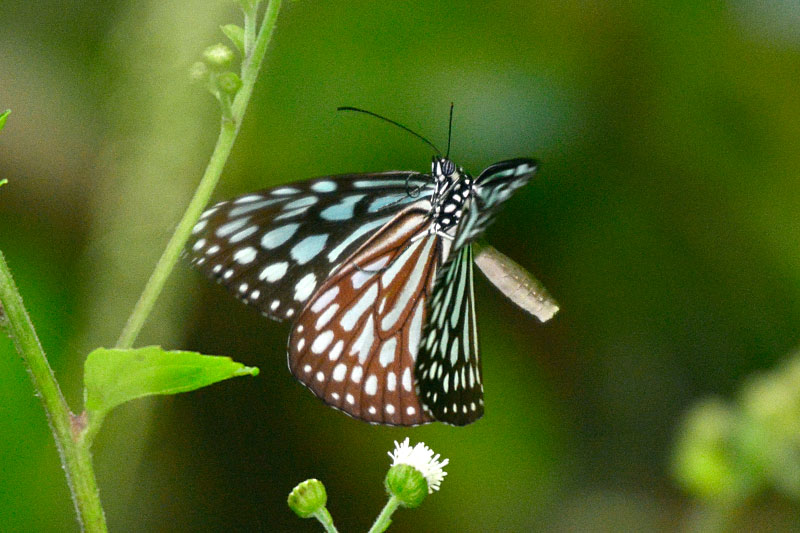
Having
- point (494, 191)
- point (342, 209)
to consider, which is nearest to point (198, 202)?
point (494, 191)

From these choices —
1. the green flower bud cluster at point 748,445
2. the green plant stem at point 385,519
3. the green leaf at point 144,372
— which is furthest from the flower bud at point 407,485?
the green flower bud cluster at point 748,445

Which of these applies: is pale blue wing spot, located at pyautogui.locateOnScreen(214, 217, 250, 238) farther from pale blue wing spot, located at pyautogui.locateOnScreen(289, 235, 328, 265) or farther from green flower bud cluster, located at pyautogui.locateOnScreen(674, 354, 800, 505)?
green flower bud cluster, located at pyautogui.locateOnScreen(674, 354, 800, 505)

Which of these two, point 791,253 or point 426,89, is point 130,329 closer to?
point 426,89

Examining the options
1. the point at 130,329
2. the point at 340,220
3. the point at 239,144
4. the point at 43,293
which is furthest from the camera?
the point at 239,144

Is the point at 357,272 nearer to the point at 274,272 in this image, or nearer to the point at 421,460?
the point at 274,272

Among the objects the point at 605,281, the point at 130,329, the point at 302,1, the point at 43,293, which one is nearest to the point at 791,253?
the point at 605,281

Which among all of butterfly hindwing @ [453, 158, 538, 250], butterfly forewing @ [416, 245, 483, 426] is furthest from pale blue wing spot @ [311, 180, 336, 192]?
butterfly hindwing @ [453, 158, 538, 250]

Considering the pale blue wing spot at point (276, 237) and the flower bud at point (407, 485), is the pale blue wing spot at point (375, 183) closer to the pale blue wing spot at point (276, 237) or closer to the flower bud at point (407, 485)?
the pale blue wing spot at point (276, 237)
